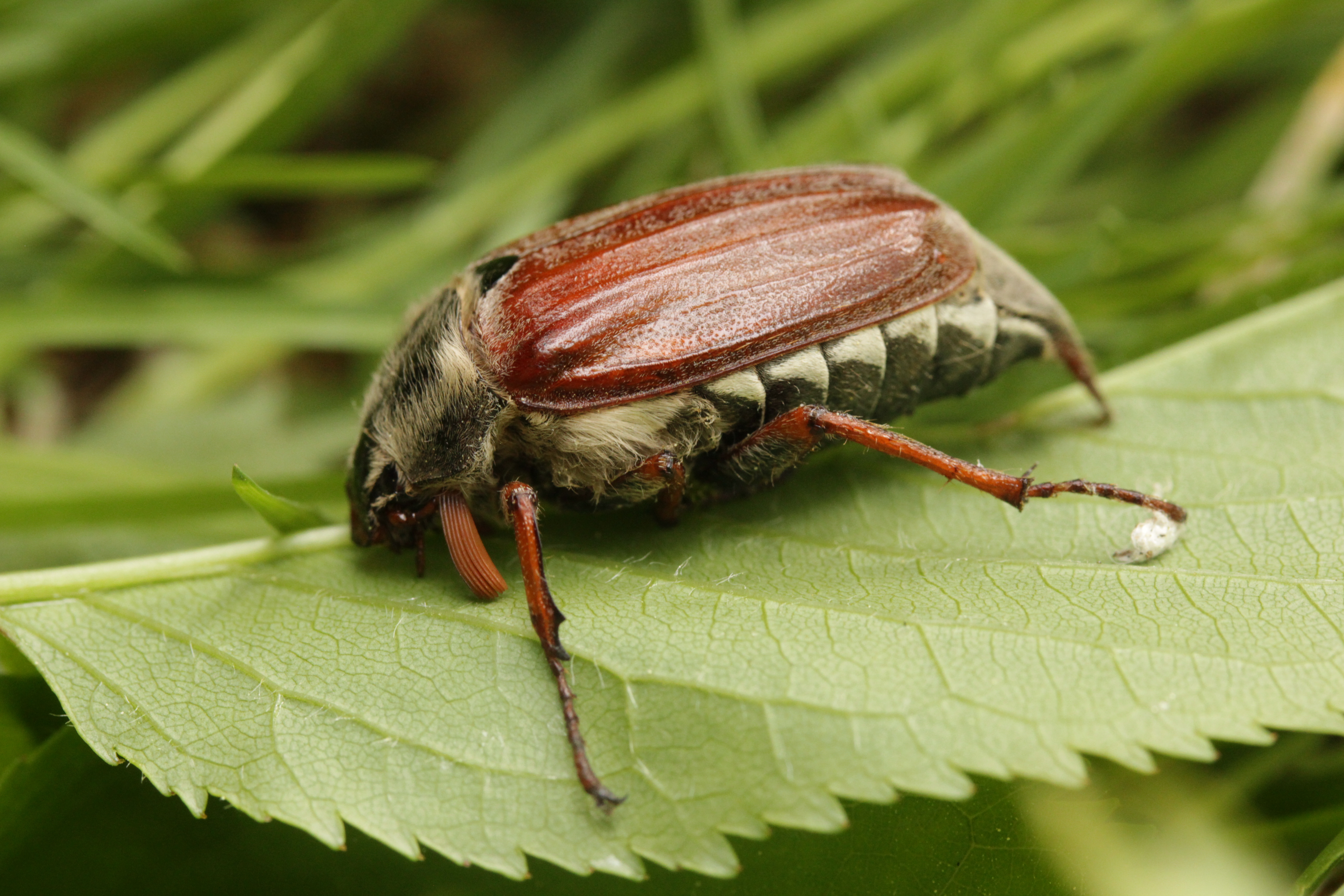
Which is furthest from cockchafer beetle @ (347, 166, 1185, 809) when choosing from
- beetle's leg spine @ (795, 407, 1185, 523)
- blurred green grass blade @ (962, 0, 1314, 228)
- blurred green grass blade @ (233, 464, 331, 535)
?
blurred green grass blade @ (962, 0, 1314, 228)

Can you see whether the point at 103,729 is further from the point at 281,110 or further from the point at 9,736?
the point at 281,110

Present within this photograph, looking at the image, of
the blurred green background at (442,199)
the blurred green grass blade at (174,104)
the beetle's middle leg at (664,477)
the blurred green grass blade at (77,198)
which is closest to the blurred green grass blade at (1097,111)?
the blurred green background at (442,199)

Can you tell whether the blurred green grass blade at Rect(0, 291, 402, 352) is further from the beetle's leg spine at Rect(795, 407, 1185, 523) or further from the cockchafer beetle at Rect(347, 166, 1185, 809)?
the beetle's leg spine at Rect(795, 407, 1185, 523)

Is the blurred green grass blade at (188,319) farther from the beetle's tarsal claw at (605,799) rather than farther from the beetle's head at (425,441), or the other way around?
the beetle's tarsal claw at (605,799)

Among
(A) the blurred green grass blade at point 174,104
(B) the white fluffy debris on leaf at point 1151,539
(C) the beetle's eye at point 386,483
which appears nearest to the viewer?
(B) the white fluffy debris on leaf at point 1151,539

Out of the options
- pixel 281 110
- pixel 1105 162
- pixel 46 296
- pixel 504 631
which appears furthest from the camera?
pixel 1105 162

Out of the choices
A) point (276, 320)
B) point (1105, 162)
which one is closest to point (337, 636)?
point (276, 320)
